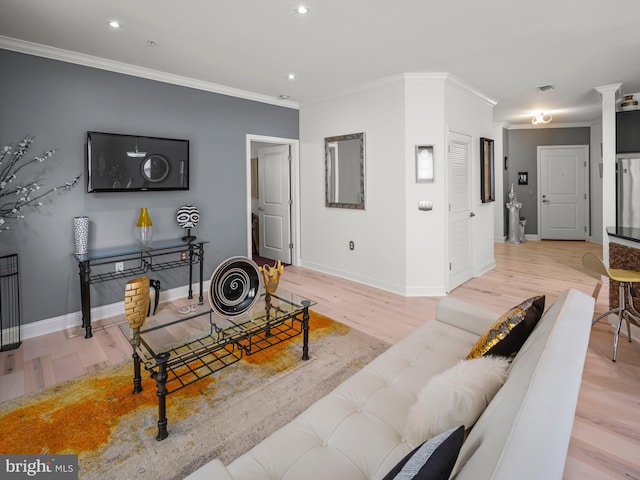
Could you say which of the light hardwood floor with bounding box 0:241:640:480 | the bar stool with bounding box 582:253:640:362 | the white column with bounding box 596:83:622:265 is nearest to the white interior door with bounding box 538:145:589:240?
the light hardwood floor with bounding box 0:241:640:480

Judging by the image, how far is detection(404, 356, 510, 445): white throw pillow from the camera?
3.74ft

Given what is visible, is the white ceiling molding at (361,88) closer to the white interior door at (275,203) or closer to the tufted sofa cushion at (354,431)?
the white interior door at (275,203)

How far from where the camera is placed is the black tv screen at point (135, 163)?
350 centimetres

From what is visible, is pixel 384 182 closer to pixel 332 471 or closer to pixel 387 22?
pixel 387 22

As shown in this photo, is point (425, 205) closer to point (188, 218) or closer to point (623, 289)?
point (623, 289)

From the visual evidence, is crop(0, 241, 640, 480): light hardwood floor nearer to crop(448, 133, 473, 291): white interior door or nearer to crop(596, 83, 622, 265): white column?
crop(448, 133, 473, 291): white interior door

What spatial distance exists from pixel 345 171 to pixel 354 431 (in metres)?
→ 3.95

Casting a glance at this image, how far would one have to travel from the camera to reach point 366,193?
4.68 metres

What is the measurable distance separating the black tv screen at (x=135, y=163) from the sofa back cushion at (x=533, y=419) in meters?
3.85

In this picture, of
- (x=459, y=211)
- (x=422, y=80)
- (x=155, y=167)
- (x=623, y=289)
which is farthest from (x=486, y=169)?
(x=155, y=167)

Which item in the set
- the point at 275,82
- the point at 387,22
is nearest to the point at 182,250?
the point at 275,82

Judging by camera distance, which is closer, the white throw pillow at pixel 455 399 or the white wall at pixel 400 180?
the white throw pillow at pixel 455 399

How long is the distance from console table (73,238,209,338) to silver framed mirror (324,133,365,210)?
Result: 1.96 meters

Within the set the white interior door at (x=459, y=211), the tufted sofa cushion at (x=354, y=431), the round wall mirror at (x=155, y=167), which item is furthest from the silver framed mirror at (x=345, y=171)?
the tufted sofa cushion at (x=354, y=431)
